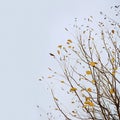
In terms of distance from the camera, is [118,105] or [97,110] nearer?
[118,105]

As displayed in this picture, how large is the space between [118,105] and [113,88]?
1.49 ft

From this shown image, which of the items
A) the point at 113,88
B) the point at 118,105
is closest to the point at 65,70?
the point at 113,88

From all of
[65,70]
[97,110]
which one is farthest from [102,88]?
[97,110]

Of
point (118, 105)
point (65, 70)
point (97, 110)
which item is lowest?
point (97, 110)

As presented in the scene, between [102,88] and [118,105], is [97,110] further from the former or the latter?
[118,105]

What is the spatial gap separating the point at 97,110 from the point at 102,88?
1422mm

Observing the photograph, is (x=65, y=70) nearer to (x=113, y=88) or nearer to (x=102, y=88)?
(x=102, y=88)

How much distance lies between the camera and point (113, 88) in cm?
414

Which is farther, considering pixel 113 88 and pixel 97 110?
pixel 97 110

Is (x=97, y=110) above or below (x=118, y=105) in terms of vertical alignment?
below

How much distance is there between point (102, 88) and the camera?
536 cm

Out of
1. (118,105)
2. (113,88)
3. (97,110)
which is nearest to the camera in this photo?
(118,105)

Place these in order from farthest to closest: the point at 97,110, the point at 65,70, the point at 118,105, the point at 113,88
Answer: the point at 97,110
the point at 65,70
the point at 113,88
the point at 118,105

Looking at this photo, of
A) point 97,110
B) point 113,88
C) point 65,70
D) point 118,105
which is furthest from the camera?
point 97,110
